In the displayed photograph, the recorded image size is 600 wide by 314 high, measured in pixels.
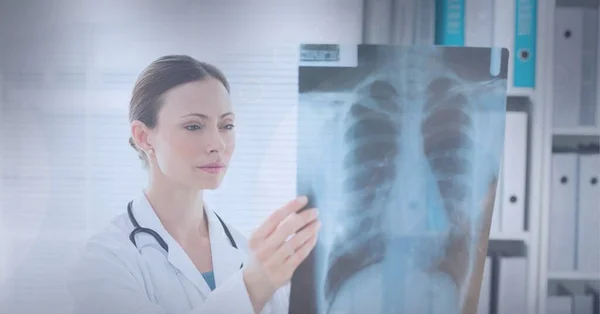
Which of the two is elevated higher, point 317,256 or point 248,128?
point 248,128

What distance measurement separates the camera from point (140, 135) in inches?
49.4

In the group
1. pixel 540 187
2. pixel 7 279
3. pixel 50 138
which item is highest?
pixel 50 138

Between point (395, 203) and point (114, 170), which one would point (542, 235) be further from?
point (114, 170)

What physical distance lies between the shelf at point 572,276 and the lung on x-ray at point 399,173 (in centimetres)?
26

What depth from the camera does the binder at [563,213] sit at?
1389 mm

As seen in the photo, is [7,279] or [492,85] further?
[7,279]

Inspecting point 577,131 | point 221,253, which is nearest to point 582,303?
point 577,131

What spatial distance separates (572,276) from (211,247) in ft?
3.38

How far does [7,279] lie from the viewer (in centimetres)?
137

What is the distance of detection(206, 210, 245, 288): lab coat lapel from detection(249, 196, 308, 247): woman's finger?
51 millimetres

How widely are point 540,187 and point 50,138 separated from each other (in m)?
1.36

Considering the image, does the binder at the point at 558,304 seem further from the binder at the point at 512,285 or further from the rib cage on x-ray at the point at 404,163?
the rib cage on x-ray at the point at 404,163

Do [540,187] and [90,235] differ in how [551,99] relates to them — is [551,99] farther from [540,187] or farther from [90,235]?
[90,235]

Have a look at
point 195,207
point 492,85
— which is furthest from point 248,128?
point 492,85
